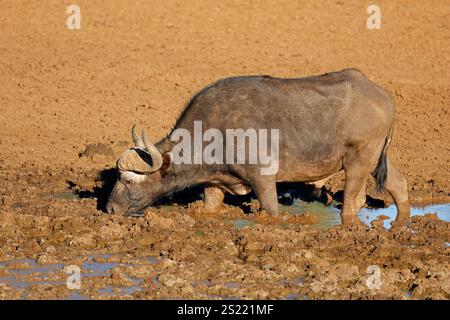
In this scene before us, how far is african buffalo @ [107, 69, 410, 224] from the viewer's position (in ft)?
40.8

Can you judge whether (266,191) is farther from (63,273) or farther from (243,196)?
Answer: (63,273)

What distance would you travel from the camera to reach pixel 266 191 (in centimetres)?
1253

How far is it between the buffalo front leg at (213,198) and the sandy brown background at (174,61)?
317 centimetres

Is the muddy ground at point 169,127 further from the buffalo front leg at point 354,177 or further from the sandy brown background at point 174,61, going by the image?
the buffalo front leg at point 354,177

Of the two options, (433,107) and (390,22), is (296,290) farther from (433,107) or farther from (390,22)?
(390,22)

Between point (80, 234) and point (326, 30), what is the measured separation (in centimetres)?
1223

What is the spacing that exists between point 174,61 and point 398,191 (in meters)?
8.95

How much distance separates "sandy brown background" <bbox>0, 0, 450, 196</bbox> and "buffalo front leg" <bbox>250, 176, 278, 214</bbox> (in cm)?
334

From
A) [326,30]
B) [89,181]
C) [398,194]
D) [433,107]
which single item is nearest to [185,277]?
[398,194]

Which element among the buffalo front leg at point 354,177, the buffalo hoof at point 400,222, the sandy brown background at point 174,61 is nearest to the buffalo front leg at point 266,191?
the buffalo front leg at point 354,177

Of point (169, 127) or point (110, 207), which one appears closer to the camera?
point (110, 207)

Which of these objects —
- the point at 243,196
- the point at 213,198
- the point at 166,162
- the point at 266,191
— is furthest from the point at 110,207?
the point at 243,196

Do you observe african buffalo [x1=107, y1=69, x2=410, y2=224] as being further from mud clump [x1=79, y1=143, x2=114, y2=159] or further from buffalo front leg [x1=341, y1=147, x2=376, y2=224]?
mud clump [x1=79, y1=143, x2=114, y2=159]

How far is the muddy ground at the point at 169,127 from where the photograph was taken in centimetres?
1041
